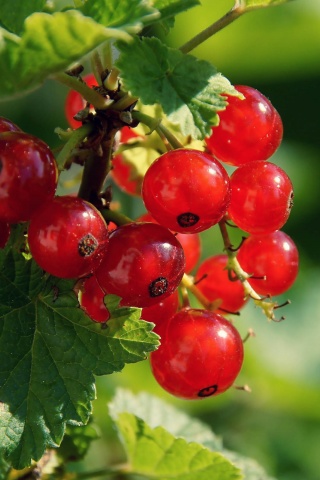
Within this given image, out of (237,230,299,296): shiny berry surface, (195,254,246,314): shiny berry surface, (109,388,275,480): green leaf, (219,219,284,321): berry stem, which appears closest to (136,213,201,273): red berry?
(195,254,246,314): shiny berry surface

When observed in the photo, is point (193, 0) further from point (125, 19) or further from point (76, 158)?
point (76, 158)

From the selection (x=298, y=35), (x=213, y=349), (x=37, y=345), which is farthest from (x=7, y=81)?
(x=298, y=35)

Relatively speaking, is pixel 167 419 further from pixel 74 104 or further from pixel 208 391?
pixel 74 104

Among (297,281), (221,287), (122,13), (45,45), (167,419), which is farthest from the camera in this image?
(297,281)

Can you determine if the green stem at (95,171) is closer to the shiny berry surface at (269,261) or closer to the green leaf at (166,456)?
the shiny berry surface at (269,261)

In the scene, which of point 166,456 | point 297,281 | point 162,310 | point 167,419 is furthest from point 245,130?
point 297,281

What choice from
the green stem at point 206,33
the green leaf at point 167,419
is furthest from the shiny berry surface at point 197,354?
the green leaf at point 167,419
